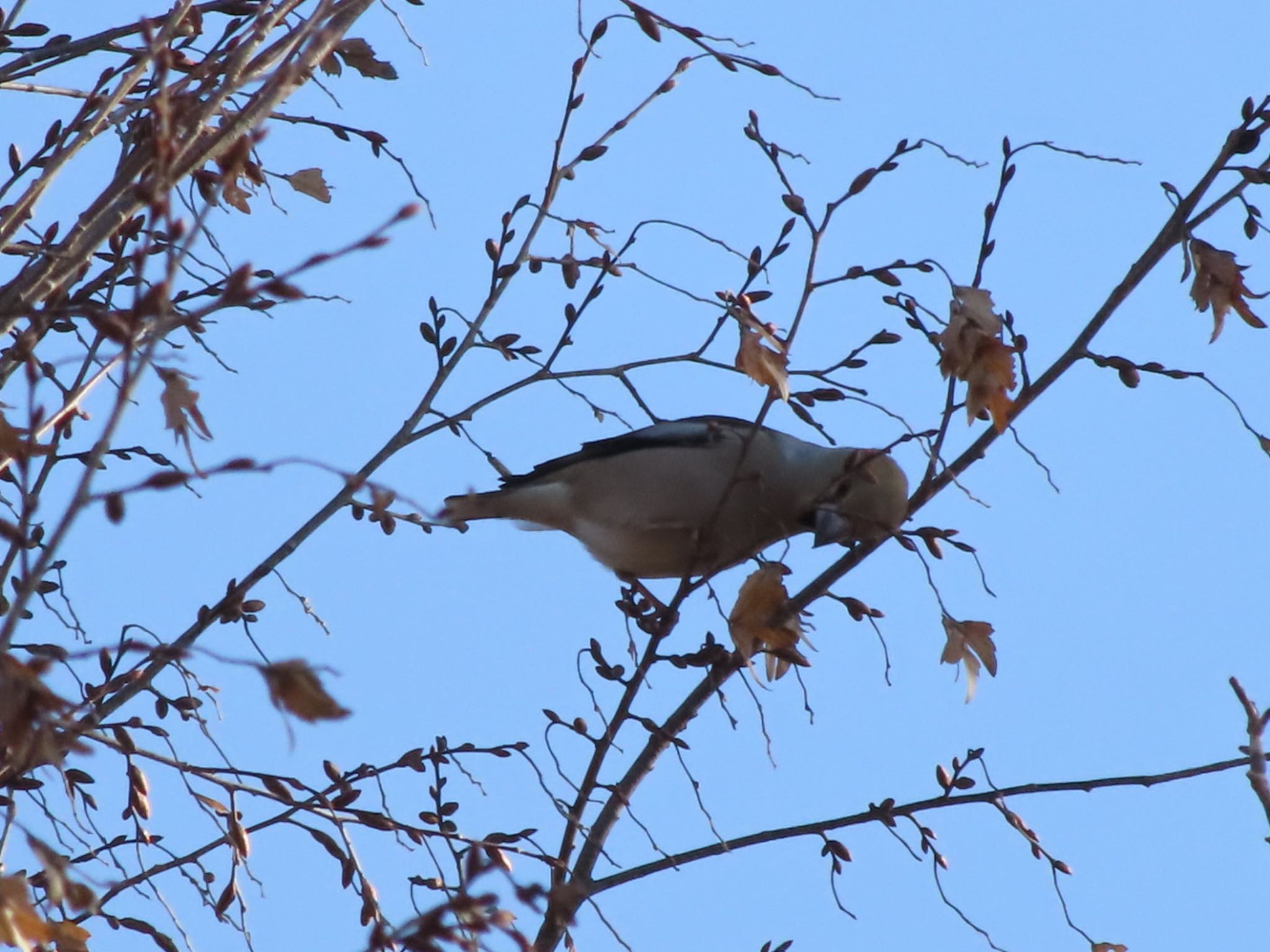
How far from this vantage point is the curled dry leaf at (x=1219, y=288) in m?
3.14

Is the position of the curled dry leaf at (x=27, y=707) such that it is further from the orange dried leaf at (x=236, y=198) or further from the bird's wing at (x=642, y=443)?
the bird's wing at (x=642, y=443)

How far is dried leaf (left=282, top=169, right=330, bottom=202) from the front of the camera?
369 cm

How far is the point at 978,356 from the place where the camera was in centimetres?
297

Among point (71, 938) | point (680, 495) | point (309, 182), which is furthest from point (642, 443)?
point (71, 938)

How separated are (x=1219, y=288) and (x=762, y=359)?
1006 mm

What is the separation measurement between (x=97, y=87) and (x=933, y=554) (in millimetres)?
2087

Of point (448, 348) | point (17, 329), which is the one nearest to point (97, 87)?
point (17, 329)

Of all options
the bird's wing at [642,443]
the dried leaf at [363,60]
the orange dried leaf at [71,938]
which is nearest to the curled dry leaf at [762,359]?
the dried leaf at [363,60]

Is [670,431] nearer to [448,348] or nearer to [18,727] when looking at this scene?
[448,348]

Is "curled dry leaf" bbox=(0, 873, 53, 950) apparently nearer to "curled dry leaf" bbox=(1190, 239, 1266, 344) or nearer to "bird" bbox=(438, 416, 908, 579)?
"curled dry leaf" bbox=(1190, 239, 1266, 344)

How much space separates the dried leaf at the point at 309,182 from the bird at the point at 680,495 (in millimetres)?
1445

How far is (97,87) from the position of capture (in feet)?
10.5

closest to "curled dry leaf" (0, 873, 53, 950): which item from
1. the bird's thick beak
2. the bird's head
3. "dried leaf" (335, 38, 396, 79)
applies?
"dried leaf" (335, 38, 396, 79)

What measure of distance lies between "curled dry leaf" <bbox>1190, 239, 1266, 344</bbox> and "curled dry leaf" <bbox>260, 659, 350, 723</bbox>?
7.21 ft
